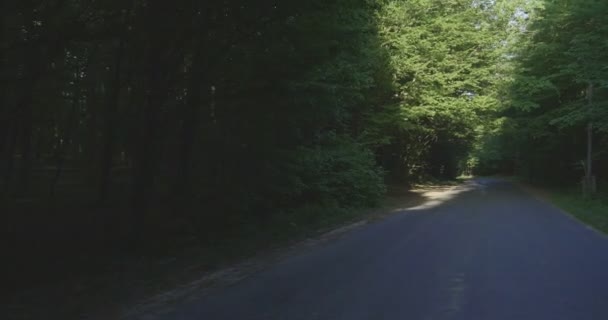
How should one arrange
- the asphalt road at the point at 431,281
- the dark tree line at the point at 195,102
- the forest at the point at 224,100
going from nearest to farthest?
1. the asphalt road at the point at 431,281
2. the dark tree line at the point at 195,102
3. the forest at the point at 224,100

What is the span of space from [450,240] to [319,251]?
3.27 m

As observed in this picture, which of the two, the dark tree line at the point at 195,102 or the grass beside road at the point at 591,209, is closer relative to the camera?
the dark tree line at the point at 195,102

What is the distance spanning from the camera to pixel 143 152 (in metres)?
11.7

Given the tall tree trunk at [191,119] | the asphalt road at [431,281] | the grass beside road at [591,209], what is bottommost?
the grass beside road at [591,209]

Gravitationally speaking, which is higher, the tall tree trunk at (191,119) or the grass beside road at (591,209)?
the tall tree trunk at (191,119)

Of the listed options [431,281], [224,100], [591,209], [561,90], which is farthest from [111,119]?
[561,90]

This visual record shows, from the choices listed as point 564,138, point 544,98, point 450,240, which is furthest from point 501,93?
point 450,240

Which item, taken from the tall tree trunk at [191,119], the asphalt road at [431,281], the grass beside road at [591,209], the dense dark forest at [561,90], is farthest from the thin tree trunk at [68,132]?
the dense dark forest at [561,90]

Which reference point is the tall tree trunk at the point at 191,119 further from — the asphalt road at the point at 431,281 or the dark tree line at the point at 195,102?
the asphalt road at the point at 431,281

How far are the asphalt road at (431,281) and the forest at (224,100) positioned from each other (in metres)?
3.34

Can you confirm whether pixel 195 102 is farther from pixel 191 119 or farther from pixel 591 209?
pixel 591 209

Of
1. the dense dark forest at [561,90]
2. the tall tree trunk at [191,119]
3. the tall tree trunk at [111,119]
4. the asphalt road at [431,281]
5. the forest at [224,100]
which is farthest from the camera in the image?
the dense dark forest at [561,90]

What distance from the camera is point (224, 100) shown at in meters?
13.0

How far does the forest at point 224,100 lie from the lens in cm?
1102
